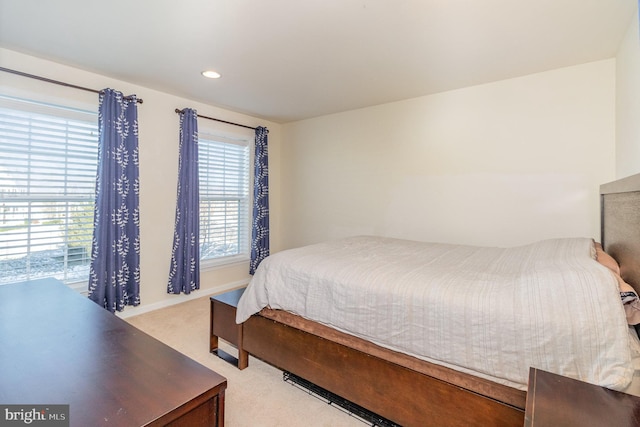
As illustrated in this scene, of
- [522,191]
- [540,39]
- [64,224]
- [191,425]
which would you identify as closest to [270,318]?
[191,425]

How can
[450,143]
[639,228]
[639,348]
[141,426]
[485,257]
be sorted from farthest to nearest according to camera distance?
[450,143], [485,257], [639,228], [639,348], [141,426]

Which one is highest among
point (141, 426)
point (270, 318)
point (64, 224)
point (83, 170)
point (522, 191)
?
point (83, 170)

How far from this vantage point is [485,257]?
212cm

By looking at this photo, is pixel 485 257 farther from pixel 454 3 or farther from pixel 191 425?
pixel 191 425

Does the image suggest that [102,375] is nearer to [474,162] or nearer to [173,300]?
[173,300]

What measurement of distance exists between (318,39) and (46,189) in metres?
2.59

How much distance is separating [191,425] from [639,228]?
1.78 m

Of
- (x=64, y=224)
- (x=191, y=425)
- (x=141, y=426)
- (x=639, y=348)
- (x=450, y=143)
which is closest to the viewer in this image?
(x=141, y=426)

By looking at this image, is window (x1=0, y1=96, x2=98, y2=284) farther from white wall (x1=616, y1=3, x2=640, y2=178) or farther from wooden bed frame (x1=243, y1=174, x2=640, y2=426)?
white wall (x1=616, y1=3, x2=640, y2=178)

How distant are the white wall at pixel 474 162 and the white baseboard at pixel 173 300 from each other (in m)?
1.34

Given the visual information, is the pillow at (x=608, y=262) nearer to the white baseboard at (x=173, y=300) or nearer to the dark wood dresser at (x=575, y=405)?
the dark wood dresser at (x=575, y=405)

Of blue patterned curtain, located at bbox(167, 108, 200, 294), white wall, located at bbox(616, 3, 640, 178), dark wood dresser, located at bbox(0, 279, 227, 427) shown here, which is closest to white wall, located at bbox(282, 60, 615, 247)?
white wall, located at bbox(616, 3, 640, 178)

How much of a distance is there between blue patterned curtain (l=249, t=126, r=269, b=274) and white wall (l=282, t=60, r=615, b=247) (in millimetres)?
629

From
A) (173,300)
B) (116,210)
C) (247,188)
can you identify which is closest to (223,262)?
(173,300)
